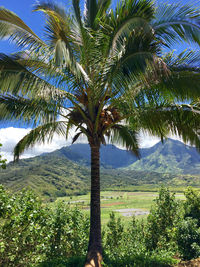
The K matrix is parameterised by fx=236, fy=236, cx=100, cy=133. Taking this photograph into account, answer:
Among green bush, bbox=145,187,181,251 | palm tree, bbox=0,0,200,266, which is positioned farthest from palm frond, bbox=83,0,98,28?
green bush, bbox=145,187,181,251

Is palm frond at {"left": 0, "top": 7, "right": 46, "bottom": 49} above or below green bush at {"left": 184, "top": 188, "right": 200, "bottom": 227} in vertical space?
above

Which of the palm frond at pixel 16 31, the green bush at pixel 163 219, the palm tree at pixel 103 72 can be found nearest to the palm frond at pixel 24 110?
the palm tree at pixel 103 72

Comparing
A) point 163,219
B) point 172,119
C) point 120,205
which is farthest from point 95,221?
point 120,205

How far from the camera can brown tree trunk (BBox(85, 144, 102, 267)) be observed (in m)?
6.15

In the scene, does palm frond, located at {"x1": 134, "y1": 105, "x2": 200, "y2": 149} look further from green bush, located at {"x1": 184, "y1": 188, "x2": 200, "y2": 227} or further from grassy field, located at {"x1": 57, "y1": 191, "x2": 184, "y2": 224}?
grassy field, located at {"x1": 57, "y1": 191, "x2": 184, "y2": 224}

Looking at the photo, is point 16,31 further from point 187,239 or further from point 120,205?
point 120,205

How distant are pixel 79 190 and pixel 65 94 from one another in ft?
382

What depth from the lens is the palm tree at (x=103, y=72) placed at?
16.6 ft

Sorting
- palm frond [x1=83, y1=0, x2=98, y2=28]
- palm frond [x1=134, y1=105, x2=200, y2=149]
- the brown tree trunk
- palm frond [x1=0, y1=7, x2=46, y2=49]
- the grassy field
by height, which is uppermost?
palm frond [x1=83, y1=0, x2=98, y2=28]

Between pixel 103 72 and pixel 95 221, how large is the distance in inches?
157

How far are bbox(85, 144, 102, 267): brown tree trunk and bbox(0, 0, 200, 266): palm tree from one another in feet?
0.08

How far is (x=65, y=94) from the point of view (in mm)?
5762

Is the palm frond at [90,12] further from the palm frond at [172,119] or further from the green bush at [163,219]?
the green bush at [163,219]

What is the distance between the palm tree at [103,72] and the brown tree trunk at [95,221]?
0.03 meters
